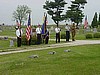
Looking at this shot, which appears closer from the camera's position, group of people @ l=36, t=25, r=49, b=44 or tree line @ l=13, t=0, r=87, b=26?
group of people @ l=36, t=25, r=49, b=44

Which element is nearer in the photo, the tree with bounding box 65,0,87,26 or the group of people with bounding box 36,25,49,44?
the group of people with bounding box 36,25,49,44

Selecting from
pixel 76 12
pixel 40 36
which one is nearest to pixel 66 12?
pixel 76 12

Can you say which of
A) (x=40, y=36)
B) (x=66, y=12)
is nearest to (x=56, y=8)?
(x=66, y=12)

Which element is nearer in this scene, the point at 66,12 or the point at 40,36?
the point at 40,36

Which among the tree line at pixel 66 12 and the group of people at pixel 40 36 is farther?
the tree line at pixel 66 12

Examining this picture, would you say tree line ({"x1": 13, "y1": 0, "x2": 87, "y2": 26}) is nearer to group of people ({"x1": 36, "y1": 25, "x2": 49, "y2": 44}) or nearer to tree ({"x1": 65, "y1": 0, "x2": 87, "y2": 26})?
tree ({"x1": 65, "y1": 0, "x2": 87, "y2": 26})

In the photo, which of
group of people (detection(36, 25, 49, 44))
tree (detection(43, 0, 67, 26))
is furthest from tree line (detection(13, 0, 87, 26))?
group of people (detection(36, 25, 49, 44))

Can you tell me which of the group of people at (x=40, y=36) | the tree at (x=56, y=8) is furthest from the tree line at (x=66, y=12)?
the group of people at (x=40, y=36)

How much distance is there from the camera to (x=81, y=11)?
69625mm

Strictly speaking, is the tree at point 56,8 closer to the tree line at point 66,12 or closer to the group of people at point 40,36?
the tree line at point 66,12

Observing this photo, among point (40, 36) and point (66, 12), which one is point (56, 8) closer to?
point (66, 12)

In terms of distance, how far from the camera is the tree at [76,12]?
67.1 metres

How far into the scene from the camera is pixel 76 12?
6794 centimetres

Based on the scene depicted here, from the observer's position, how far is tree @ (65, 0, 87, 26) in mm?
67125
